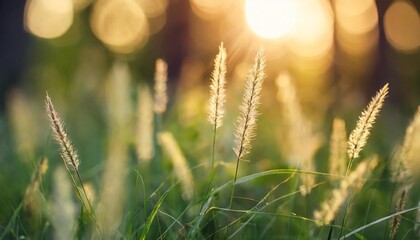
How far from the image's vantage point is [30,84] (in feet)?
19.5

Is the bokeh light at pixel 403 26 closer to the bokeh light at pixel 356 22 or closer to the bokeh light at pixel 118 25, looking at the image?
the bokeh light at pixel 356 22

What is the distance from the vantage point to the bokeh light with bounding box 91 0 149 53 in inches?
265

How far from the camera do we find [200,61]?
529 cm

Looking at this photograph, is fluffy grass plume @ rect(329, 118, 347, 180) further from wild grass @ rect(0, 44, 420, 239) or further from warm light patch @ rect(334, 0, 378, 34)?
warm light patch @ rect(334, 0, 378, 34)

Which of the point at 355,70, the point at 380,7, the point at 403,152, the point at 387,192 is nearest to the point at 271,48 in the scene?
the point at 355,70

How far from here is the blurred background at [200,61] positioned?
3.07 meters

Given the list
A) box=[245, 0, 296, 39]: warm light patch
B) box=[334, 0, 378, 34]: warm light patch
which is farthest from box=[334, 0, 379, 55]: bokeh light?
box=[245, 0, 296, 39]: warm light patch

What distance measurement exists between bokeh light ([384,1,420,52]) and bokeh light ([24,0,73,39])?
280cm

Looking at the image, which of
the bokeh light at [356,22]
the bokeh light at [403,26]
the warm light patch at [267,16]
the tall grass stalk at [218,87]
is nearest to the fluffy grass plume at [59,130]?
the tall grass stalk at [218,87]

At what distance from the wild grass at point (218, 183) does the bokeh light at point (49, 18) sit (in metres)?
3.18

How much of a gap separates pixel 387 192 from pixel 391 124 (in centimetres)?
198

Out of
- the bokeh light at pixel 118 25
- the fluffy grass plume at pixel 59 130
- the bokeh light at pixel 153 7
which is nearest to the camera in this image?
the fluffy grass plume at pixel 59 130

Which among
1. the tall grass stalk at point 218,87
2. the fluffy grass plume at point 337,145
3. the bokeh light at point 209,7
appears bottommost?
the bokeh light at point 209,7

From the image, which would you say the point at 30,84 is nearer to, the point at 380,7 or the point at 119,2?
the point at 119,2
